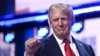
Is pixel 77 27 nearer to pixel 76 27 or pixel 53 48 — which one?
pixel 76 27

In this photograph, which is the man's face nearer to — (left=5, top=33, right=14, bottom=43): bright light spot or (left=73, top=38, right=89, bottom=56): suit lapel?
(left=73, top=38, right=89, bottom=56): suit lapel

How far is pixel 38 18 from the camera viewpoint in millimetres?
1740

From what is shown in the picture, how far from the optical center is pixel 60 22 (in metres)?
1.50

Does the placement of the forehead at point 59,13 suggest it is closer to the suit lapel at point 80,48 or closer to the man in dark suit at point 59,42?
the man in dark suit at point 59,42

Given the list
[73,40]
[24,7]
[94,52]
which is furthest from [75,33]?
[24,7]

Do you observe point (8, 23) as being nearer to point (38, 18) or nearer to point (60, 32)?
point (38, 18)

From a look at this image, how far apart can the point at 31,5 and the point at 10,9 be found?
159 mm

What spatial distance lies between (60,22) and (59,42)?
118 mm

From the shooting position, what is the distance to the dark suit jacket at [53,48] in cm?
154

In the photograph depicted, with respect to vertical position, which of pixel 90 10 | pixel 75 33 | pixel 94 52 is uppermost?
pixel 90 10

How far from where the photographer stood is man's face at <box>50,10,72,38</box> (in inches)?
59.2

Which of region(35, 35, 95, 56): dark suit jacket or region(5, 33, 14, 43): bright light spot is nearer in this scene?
region(35, 35, 95, 56): dark suit jacket

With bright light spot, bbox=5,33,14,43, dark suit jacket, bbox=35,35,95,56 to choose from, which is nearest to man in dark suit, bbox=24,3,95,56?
dark suit jacket, bbox=35,35,95,56

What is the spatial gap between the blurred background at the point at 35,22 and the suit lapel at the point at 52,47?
0.28 ft
